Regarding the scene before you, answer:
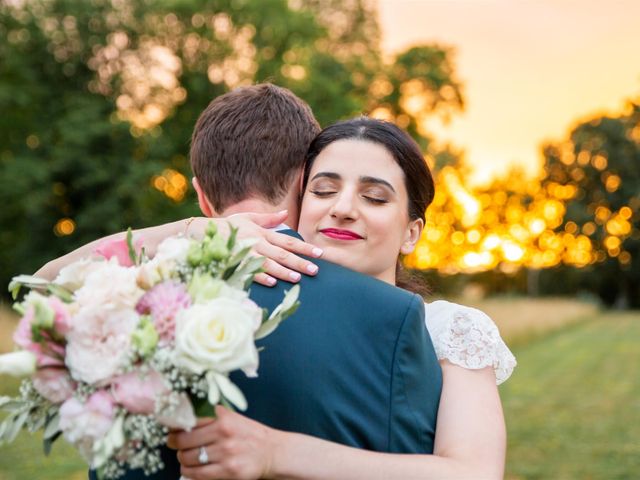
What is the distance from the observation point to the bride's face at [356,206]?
2.53 meters

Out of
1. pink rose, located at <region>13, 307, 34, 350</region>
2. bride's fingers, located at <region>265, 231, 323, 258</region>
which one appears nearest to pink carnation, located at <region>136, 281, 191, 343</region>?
pink rose, located at <region>13, 307, 34, 350</region>

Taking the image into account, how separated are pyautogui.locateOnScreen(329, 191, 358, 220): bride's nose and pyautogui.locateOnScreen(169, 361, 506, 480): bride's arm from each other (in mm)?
524

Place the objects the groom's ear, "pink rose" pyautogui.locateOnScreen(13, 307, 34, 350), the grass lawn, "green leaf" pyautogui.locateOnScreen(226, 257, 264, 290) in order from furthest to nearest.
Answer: the grass lawn, the groom's ear, "green leaf" pyautogui.locateOnScreen(226, 257, 264, 290), "pink rose" pyautogui.locateOnScreen(13, 307, 34, 350)

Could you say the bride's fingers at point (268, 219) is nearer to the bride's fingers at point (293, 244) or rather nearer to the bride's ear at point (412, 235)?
the bride's fingers at point (293, 244)

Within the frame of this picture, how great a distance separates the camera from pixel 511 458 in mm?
9930

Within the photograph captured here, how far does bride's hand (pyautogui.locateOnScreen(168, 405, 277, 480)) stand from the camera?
194 centimetres

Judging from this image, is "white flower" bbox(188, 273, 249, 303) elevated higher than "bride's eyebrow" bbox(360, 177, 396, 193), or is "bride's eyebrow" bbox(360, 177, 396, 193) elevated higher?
"bride's eyebrow" bbox(360, 177, 396, 193)

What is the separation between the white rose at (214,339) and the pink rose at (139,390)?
0.07 meters

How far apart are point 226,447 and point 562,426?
1108 cm

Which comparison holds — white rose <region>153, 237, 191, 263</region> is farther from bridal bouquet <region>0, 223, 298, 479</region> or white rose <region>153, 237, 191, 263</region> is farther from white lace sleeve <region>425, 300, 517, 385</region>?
white lace sleeve <region>425, 300, 517, 385</region>

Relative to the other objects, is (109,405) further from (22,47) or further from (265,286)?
(22,47)

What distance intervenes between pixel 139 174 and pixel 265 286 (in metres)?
22.3

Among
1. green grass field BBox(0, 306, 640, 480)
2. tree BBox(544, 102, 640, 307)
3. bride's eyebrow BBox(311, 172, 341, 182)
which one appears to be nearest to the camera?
bride's eyebrow BBox(311, 172, 341, 182)

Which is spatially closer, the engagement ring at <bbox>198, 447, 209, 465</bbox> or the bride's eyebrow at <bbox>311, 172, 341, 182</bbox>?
the engagement ring at <bbox>198, 447, 209, 465</bbox>
